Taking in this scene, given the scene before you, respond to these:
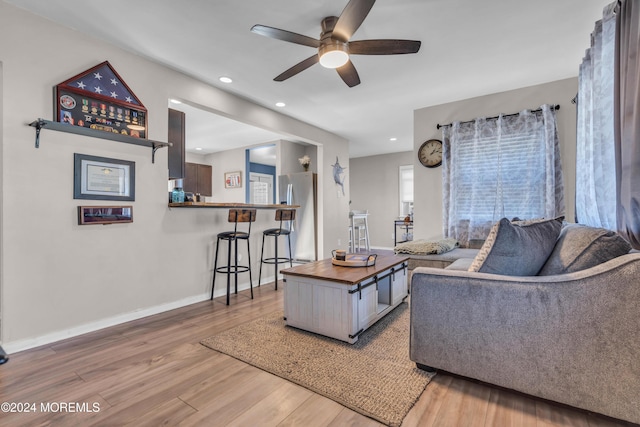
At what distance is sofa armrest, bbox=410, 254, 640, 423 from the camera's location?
129 cm

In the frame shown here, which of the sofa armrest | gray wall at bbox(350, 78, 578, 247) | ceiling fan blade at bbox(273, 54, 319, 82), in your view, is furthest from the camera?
gray wall at bbox(350, 78, 578, 247)

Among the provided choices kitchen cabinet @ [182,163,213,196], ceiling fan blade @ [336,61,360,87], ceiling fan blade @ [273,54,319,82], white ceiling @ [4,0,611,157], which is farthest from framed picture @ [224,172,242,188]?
ceiling fan blade @ [336,61,360,87]

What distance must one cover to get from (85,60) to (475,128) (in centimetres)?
433

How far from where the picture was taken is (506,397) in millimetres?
1574

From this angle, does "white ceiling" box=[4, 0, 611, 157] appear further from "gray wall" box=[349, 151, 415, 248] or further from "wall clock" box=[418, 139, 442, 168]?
"gray wall" box=[349, 151, 415, 248]

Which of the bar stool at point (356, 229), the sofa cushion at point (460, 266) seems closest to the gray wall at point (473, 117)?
the sofa cushion at point (460, 266)

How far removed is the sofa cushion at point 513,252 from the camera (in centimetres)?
161

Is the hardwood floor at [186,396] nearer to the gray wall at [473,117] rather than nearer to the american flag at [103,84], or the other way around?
the american flag at [103,84]

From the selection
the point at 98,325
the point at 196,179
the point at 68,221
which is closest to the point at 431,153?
the point at 196,179

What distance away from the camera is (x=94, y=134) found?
253 centimetres

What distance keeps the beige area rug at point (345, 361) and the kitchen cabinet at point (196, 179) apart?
2.74m

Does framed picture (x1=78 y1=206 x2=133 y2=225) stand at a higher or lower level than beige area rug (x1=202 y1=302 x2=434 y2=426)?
higher

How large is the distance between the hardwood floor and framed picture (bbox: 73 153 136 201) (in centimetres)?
122

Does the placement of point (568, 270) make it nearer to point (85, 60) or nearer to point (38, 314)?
point (38, 314)
